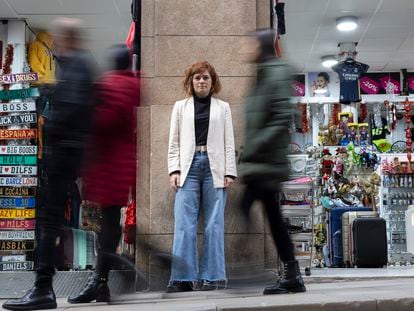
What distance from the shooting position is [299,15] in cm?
1130

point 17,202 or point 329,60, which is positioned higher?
point 329,60

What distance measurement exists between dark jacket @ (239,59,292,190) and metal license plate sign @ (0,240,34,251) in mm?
5035

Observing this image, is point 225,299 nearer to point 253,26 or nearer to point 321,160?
point 253,26

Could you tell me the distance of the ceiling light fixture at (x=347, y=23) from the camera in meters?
11.4

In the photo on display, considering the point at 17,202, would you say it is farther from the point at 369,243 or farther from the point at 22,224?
the point at 369,243

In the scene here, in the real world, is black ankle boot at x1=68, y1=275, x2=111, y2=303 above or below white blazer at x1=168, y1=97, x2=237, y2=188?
below

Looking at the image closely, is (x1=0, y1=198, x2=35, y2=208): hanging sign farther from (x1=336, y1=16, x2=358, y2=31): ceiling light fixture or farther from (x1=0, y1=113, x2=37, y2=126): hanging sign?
(x1=336, y1=16, x2=358, y2=31): ceiling light fixture

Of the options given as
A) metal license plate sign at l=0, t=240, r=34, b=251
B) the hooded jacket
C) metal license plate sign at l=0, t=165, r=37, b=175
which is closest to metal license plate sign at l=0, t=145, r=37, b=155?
metal license plate sign at l=0, t=165, r=37, b=175

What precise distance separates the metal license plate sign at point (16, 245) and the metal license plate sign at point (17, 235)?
2.1 inches

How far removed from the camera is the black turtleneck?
467cm

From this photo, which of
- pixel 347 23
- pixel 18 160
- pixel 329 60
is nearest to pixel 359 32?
pixel 347 23

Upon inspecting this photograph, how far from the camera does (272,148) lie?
4.14m

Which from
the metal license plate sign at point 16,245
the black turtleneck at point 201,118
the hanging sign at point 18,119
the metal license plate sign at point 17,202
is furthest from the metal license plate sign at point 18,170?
the black turtleneck at point 201,118

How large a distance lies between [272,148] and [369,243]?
5.40 meters
